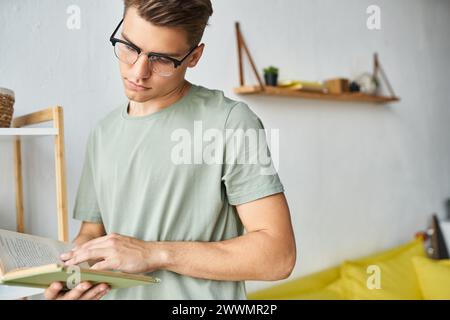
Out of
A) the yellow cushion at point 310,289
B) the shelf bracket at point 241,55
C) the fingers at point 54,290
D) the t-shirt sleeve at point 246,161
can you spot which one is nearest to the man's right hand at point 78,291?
the fingers at point 54,290

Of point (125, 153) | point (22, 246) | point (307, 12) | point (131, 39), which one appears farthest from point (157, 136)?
point (307, 12)

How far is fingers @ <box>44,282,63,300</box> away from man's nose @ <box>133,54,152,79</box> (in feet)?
1.08

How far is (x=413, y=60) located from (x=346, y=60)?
46 cm

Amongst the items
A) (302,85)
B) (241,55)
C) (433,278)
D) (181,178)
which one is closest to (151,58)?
(181,178)

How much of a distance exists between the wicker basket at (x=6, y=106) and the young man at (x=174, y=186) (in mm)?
151

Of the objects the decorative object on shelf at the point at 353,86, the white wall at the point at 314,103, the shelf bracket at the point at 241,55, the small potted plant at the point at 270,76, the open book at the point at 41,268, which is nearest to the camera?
the open book at the point at 41,268

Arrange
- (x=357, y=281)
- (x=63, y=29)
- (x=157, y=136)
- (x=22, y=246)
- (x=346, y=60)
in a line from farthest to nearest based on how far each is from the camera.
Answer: (x=346, y=60), (x=357, y=281), (x=63, y=29), (x=157, y=136), (x=22, y=246)

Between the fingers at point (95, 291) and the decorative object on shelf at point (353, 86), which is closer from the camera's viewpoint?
the fingers at point (95, 291)

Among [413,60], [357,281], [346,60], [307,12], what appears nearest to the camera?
[307,12]

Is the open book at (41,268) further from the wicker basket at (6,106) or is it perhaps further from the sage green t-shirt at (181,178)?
the wicker basket at (6,106)

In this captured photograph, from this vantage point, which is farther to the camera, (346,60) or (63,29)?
(346,60)

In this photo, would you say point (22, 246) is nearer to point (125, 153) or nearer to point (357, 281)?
point (125, 153)

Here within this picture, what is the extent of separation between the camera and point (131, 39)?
77 cm

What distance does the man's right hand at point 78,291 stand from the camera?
0.69 metres
